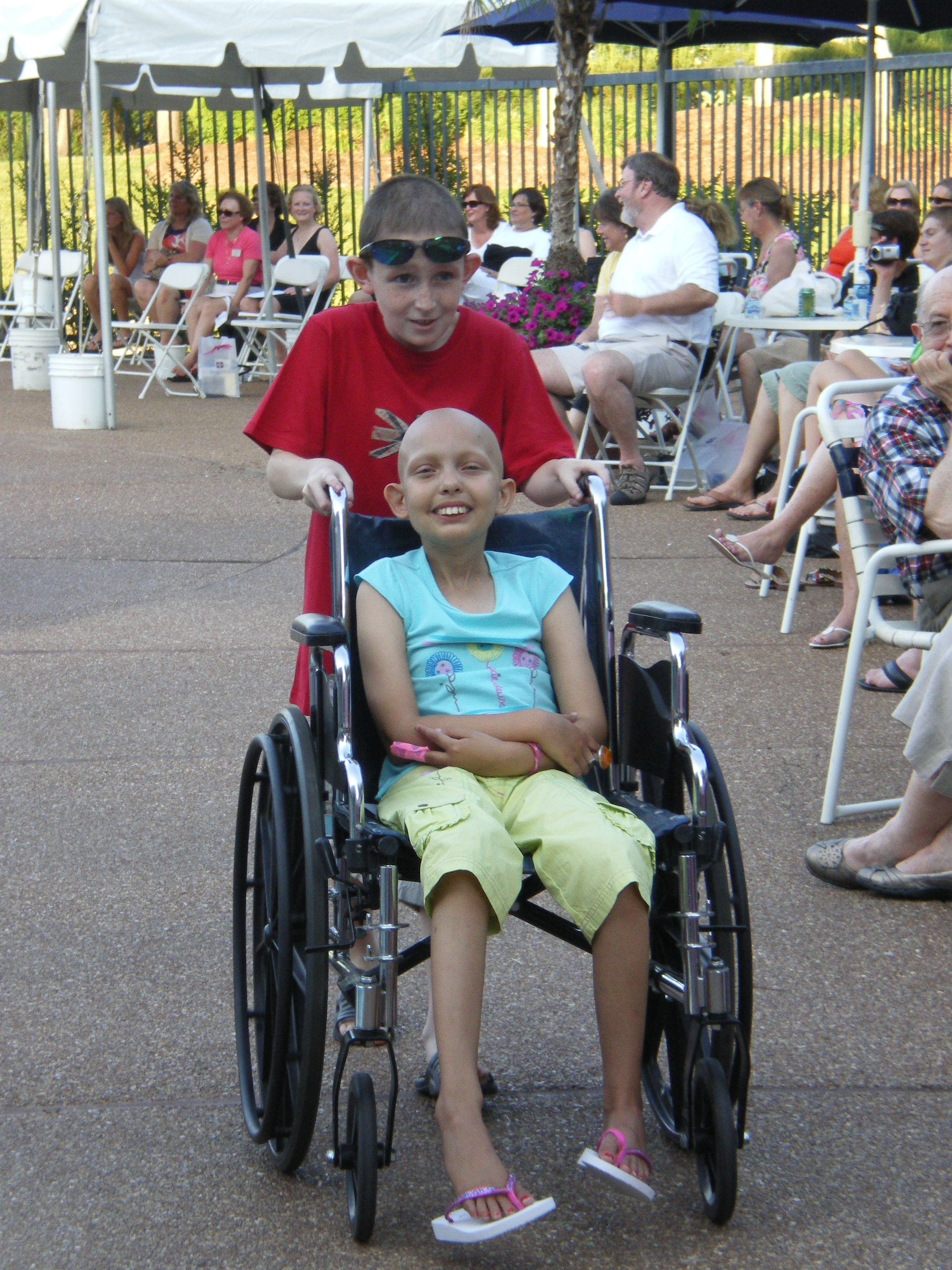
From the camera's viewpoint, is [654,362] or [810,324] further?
[654,362]

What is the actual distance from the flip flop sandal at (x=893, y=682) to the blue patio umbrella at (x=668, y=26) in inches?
271

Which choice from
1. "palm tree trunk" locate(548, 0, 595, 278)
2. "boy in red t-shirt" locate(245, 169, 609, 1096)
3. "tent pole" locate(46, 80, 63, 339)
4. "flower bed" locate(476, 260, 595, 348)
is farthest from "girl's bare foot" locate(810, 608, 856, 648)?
"tent pole" locate(46, 80, 63, 339)

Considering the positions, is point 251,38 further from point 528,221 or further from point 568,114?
point 528,221

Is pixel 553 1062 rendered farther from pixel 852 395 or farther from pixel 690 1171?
pixel 852 395

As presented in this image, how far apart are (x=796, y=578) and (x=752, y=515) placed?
1144 millimetres

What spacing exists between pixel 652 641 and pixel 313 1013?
390 centimetres

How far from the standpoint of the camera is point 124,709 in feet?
16.8

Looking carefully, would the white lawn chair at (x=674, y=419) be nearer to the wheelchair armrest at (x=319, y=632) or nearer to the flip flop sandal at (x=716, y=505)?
the flip flop sandal at (x=716, y=505)

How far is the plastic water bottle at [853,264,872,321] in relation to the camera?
320 inches

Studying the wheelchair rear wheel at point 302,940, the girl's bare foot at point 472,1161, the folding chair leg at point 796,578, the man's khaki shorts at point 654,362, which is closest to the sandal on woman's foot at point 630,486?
the man's khaki shorts at point 654,362

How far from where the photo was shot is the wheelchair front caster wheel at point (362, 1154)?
2219 millimetres

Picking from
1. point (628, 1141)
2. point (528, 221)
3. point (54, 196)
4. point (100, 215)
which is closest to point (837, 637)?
point (628, 1141)

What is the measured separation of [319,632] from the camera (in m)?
2.44

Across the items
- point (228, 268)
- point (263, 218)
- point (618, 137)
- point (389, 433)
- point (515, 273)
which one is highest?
point (618, 137)
